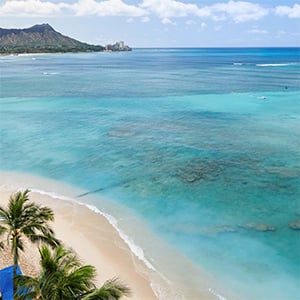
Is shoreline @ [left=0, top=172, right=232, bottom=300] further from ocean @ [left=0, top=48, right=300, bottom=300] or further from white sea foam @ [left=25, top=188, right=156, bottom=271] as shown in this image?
ocean @ [left=0, top=48, right=300, bottom=300]

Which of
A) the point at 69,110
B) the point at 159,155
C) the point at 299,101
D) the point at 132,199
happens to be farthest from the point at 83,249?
the point at 299,101

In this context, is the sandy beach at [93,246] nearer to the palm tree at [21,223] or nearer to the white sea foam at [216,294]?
the white sea foam at [216,294]

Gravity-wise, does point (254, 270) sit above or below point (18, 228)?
below

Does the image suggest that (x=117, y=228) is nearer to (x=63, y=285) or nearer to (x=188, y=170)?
(x=188, y=170)

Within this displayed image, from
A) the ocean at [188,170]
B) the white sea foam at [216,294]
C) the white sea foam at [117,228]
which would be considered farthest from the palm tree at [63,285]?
the white sea foam at [117,228]

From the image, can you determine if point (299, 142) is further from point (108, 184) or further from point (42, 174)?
point (42, 174)

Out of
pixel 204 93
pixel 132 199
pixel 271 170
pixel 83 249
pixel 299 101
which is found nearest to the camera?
pixel 83 249
